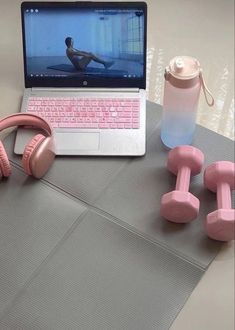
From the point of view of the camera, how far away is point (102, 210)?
0.90 metres

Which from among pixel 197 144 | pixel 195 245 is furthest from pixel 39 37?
pixel 195 245

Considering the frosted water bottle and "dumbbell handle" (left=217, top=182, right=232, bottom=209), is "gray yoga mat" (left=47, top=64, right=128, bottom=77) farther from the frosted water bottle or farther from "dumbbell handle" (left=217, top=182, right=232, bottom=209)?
"dumbbell handle" (left=217, top=182, right=232, bottom=209)

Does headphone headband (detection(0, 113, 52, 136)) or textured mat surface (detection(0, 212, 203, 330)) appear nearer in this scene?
textured mat surface (detection(0, 212, 203, 330))

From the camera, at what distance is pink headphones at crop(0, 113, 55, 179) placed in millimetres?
917

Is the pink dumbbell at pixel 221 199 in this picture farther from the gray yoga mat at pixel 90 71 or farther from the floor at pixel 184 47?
the gray yoga mat at pixel 90 71

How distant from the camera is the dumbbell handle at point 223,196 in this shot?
854 mm

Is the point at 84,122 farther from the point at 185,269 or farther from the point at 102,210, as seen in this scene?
the point at 185,269

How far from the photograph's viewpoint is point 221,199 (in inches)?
34.0

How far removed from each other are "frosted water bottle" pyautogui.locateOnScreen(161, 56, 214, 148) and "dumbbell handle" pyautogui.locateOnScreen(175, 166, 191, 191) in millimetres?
83

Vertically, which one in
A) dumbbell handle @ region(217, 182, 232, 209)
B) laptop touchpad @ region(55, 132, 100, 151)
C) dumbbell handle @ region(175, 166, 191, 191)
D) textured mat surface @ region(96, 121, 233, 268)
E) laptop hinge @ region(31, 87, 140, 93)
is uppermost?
laptop hinge @ region(31, 87, 140, 93)

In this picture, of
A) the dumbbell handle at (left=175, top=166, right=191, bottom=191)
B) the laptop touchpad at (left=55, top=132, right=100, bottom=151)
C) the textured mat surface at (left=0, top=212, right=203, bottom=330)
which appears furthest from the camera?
the laptop touchpad at (left=55, top=132, right=100, bottom=151)

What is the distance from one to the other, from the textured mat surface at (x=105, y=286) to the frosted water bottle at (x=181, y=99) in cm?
21

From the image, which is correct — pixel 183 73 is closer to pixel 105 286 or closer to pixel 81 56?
pixel 81 56

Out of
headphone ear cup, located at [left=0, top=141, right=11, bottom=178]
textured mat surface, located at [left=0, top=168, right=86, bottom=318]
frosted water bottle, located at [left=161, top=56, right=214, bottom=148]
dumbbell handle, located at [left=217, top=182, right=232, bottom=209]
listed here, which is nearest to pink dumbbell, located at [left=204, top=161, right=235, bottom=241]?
dumbbell handle, located at [left=217, top=182, right=232, bottom=209]
